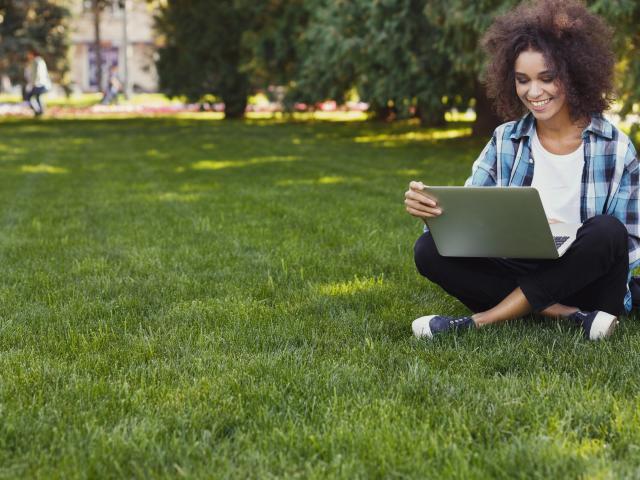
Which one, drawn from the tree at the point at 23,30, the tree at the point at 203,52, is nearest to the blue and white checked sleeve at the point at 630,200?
the tree at the point at 23,30

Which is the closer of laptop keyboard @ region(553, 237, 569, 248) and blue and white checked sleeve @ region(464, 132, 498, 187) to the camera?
laptop keyboard @ region(553, 237, 569, 248)

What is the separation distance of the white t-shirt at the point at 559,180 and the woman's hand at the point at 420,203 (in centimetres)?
52

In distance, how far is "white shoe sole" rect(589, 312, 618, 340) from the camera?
3.58m

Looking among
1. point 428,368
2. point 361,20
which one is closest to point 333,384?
point 428,368

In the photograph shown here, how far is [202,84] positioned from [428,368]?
2179 centimetres

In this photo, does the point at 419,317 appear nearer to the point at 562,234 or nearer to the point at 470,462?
the point at 562,234

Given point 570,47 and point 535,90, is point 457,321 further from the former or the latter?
point 570,47

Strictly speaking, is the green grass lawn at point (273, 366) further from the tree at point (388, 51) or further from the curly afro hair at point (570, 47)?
the tree at point (388, 51)

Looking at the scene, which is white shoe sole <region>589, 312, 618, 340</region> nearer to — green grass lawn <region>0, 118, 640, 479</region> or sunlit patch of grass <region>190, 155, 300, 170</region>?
green grass lawn <region>0, 118, 640, 479</region>

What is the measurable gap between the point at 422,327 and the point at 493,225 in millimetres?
532

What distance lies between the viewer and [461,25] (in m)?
10.7

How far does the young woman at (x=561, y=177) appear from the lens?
357 cm

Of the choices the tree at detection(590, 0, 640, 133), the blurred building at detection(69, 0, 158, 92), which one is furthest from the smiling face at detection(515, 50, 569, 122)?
the blurred building at detection(69, 0, 158, 92)

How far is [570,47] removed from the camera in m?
3.66
